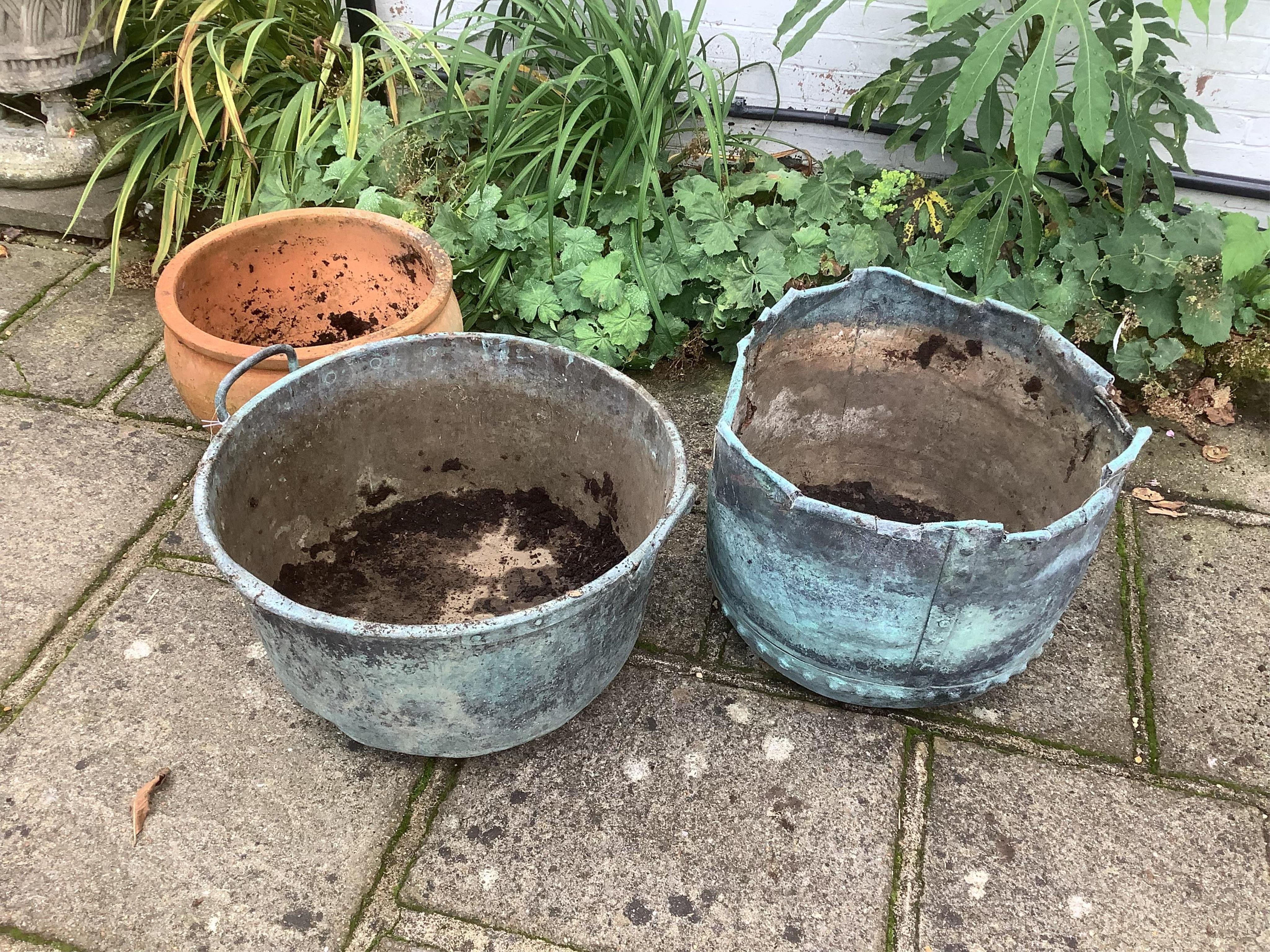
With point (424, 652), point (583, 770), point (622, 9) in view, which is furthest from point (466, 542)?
point (622, 9)

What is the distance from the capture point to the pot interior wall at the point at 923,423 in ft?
7.16

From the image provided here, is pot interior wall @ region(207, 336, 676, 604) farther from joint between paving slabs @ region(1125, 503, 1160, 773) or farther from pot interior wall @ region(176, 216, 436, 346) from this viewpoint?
joint between paving slabs @ region(1125, 503, 1160, 773)

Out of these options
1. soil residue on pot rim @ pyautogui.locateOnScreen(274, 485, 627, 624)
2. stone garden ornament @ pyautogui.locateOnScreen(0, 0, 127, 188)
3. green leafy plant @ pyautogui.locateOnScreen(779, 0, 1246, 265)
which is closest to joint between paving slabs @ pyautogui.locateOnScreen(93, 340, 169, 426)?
soil residue on pot rim @ pyautogui.locateOnScreen(274, 485, 627, 624)

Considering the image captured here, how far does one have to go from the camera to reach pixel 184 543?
8.21 feet

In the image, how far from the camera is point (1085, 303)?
2850 millimetres

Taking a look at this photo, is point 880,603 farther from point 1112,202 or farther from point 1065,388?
point 1112,202

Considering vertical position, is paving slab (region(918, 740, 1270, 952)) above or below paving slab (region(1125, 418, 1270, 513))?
below

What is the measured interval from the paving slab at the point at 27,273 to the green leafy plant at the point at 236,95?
29cm

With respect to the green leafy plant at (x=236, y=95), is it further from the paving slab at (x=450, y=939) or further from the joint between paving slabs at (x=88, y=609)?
the paving slab at (x=450, y=939)

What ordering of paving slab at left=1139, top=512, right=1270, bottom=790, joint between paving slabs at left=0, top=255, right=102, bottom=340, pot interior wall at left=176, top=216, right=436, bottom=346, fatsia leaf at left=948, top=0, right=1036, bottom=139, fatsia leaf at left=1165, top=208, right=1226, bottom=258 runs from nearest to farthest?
fatsia leaf at left=948, top=0, right=1036, bottom=139 → paving slab at left=1139, top=512, right=1270, bottom=790 → pot interior wall at left=176, top=216, right=436, bottom=346 → fatsia leaf at left=1165, top=208, right=1226, bottom=258 → joint between paving slabs at left=0, top=255, right=102, bottom=340

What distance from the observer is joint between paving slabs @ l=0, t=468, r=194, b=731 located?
2.17 meters

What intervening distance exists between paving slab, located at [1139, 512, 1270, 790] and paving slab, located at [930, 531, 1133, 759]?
3.4 inches

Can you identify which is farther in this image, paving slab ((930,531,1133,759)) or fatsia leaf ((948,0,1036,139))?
paving slab ((930,531,1133,759))

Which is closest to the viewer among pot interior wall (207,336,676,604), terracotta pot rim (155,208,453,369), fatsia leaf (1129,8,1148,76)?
fatsia leaf (1129,8,1148,76)
